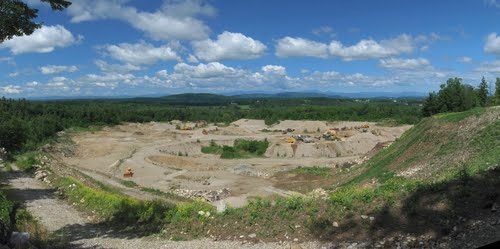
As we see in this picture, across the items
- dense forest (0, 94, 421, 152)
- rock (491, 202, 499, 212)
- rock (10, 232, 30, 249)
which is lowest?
dense forest (0, 94, 421, 152)

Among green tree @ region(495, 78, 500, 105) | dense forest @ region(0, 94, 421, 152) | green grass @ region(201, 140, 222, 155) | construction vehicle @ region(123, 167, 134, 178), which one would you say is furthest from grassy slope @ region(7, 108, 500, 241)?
green tree @ region(495, 78, 500, 105)

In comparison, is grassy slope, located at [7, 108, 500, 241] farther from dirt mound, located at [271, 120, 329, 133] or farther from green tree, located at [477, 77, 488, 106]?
dirt mound, located at [271, 120, 329, 133]

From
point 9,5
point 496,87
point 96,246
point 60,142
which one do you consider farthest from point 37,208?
point 496,87

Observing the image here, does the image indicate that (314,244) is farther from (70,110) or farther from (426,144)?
(70,110)

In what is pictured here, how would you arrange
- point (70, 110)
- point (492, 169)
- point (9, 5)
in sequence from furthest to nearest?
1. point (70, 110)
2. point (492, 169)
3. point (9, 5)

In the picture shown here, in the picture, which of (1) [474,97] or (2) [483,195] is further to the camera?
(1) [474,97]

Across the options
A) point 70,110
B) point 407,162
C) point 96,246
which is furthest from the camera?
point 70,110

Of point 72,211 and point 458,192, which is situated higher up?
point 458,192

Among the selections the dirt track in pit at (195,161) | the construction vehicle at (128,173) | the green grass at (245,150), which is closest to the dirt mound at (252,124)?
the dirt track in pit at (195,161)
